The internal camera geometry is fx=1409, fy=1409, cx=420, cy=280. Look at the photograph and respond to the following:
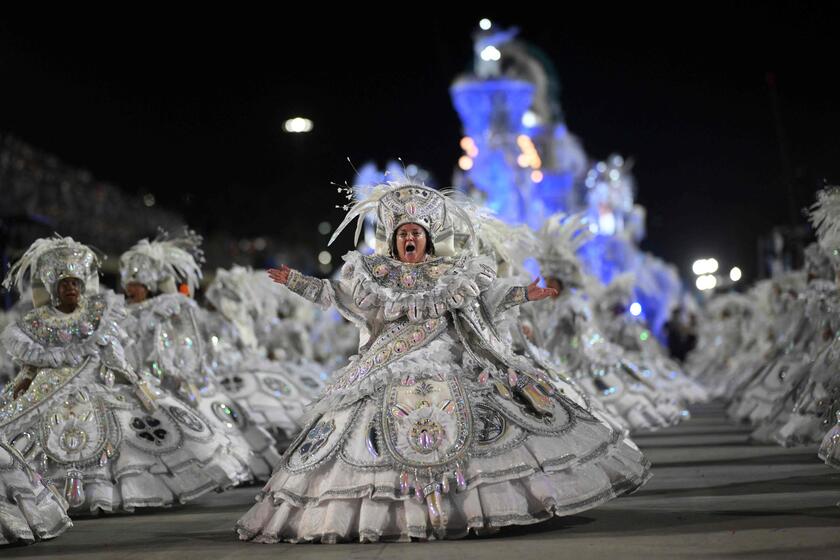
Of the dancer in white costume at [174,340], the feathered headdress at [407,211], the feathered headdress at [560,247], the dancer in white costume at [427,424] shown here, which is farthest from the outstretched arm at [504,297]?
the feathered headdress at [560,247]

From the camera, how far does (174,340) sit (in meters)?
13.2

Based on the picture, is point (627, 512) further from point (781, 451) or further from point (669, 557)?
point (781, 451)

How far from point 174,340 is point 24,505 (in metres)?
4.41

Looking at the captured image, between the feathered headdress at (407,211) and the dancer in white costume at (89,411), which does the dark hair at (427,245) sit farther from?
the dancer in white costume at (89,411)

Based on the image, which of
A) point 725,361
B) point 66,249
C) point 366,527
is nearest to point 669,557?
point 366,527

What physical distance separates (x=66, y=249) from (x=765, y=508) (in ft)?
18.9

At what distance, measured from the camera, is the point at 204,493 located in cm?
1126

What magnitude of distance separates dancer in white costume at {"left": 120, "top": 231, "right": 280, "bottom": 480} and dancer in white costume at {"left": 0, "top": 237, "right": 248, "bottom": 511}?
127 centimetres

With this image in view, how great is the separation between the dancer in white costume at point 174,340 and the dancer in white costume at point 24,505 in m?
3.58

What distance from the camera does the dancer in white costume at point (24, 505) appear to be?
28.3 feet

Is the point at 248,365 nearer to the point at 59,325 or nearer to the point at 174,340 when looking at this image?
the point at 174,340

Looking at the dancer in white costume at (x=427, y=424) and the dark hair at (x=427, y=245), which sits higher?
the dark hair at (x=427, y=245)

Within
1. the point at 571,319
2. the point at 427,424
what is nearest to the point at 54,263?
the point at 427,424

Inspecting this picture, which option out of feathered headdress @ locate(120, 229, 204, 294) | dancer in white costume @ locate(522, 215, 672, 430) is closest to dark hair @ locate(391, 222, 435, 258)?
feathered headdress @ locate(120, 229, 204, 294)
